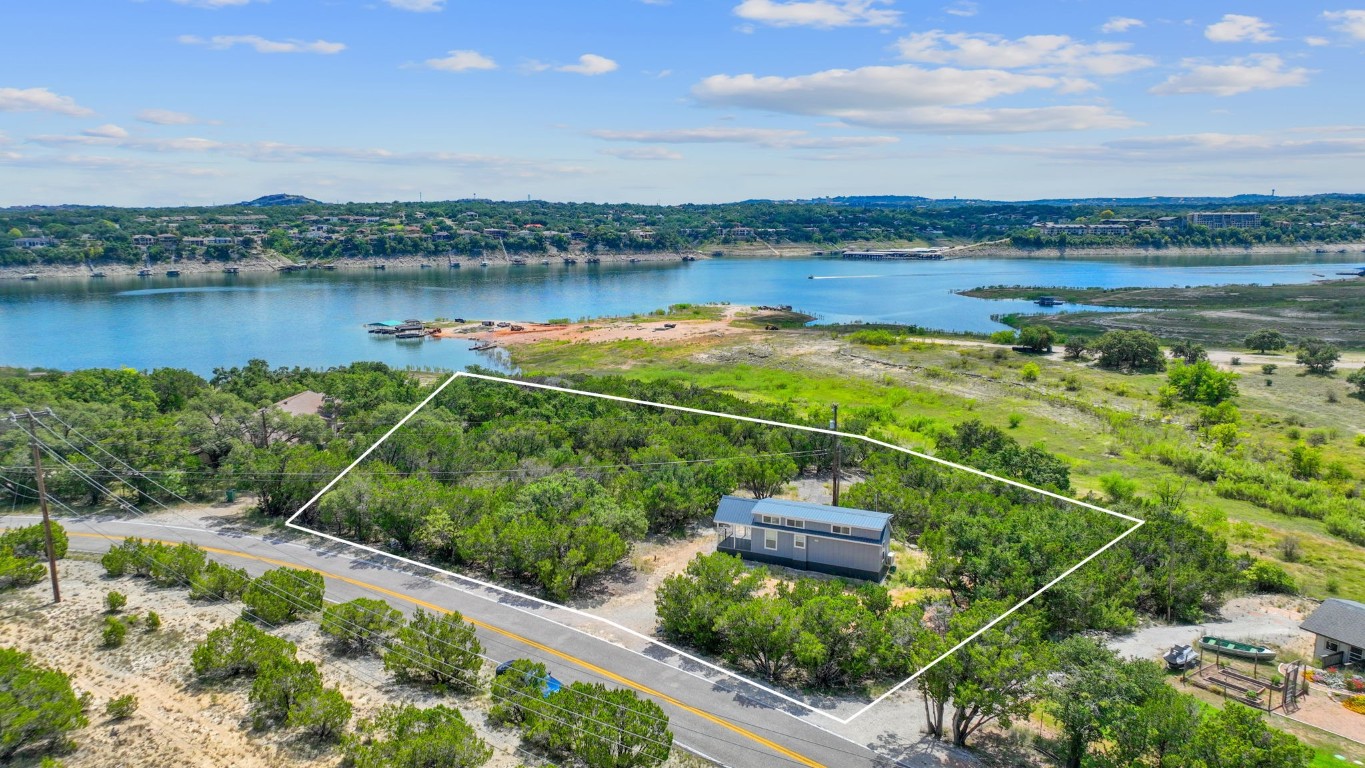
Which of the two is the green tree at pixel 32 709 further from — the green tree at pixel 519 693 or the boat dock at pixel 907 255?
the boat dock at pixel 907 255

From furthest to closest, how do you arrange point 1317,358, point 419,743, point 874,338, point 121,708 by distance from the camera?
1. point 874,338
2. point 1317,358
3. point 121,708
4. point 419,743

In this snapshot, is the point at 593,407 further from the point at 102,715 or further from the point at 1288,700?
the point at 1288,700

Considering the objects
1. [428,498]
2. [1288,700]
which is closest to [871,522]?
[1288,700]

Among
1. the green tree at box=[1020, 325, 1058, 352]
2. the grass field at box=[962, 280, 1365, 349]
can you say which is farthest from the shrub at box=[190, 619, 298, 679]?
the grass field at box=[962, 280, 1365, 349]

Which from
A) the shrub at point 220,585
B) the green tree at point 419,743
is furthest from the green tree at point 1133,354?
the shrub at point 220,585

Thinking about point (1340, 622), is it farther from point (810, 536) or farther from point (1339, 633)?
point (810, 536)

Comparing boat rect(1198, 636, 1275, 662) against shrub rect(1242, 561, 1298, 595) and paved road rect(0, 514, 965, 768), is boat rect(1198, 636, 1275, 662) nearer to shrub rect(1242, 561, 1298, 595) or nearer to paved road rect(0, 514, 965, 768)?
shrub rect(1242, 561, 1298, 595)

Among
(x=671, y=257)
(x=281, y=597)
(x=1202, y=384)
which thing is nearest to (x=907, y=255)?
(x=671, y=257)
